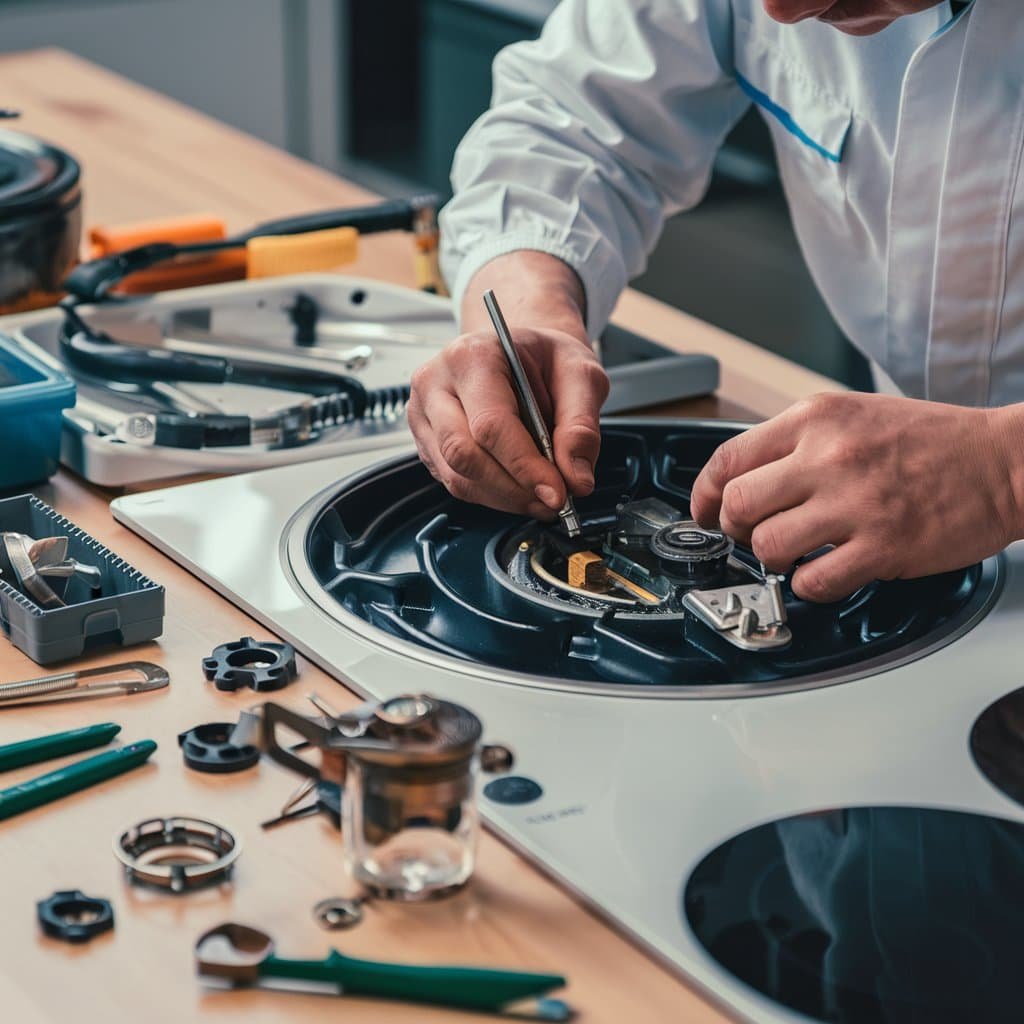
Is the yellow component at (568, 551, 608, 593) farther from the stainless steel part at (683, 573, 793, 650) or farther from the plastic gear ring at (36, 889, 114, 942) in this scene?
the plastic gear ring at (36, 889, 114, 942)

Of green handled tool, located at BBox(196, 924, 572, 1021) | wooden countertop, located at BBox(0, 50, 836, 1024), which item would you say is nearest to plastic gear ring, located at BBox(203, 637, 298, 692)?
wooden countertop, located at BBox(0, 50, 836, 1024)

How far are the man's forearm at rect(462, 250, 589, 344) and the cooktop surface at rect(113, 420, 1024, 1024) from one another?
4.6 inches

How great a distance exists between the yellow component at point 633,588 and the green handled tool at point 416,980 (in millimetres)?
354

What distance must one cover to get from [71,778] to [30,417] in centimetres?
40

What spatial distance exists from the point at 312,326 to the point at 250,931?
863mm

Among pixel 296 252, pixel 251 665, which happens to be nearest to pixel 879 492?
pixel 251 665

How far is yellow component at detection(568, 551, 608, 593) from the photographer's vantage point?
3.16 feet

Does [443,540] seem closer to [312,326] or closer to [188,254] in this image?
[312,326]

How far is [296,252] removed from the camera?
1469 mm

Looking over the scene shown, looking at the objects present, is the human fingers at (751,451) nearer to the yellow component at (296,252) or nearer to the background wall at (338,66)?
the yellow component at (296,252)

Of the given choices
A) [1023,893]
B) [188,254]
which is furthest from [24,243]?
[1023,893]

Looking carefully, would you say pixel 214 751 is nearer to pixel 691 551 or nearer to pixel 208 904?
pixel 208 904

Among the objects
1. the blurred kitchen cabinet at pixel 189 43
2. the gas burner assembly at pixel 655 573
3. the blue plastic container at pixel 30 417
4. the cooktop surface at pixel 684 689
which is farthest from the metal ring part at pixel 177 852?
the blurred kitchen cabinet at pixel 189 43

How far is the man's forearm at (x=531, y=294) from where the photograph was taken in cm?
121
